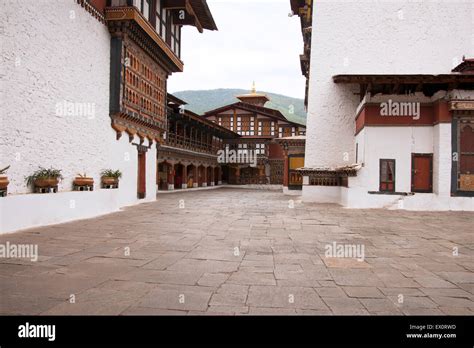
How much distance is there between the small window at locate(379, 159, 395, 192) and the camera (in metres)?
13.8

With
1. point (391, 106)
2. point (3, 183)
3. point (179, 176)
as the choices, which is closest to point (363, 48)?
point (391, 106)

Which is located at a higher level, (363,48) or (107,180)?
(363,48)

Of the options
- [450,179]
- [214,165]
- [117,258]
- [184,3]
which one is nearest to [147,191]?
[184,3]

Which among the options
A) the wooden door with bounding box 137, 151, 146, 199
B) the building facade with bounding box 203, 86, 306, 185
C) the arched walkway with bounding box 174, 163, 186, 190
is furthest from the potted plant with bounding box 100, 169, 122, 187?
the building facade with bounding box 203, 86, 306, 185

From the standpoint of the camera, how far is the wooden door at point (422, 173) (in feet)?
44.6

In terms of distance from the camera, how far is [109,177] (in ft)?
39.3

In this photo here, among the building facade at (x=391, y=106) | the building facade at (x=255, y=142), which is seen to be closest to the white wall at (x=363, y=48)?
the building facade at (x=391, y=106)

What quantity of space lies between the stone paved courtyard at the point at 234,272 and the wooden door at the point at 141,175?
25.4ft

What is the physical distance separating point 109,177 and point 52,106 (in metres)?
3.39

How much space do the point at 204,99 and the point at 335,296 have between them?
159 meters

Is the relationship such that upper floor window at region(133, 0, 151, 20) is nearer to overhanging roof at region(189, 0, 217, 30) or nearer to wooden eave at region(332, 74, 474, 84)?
overhanging roof at region(189, 0, 217, 30)

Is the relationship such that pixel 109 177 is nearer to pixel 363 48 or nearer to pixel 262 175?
pixel 363 48

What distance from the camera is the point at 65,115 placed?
9938 millimetres
